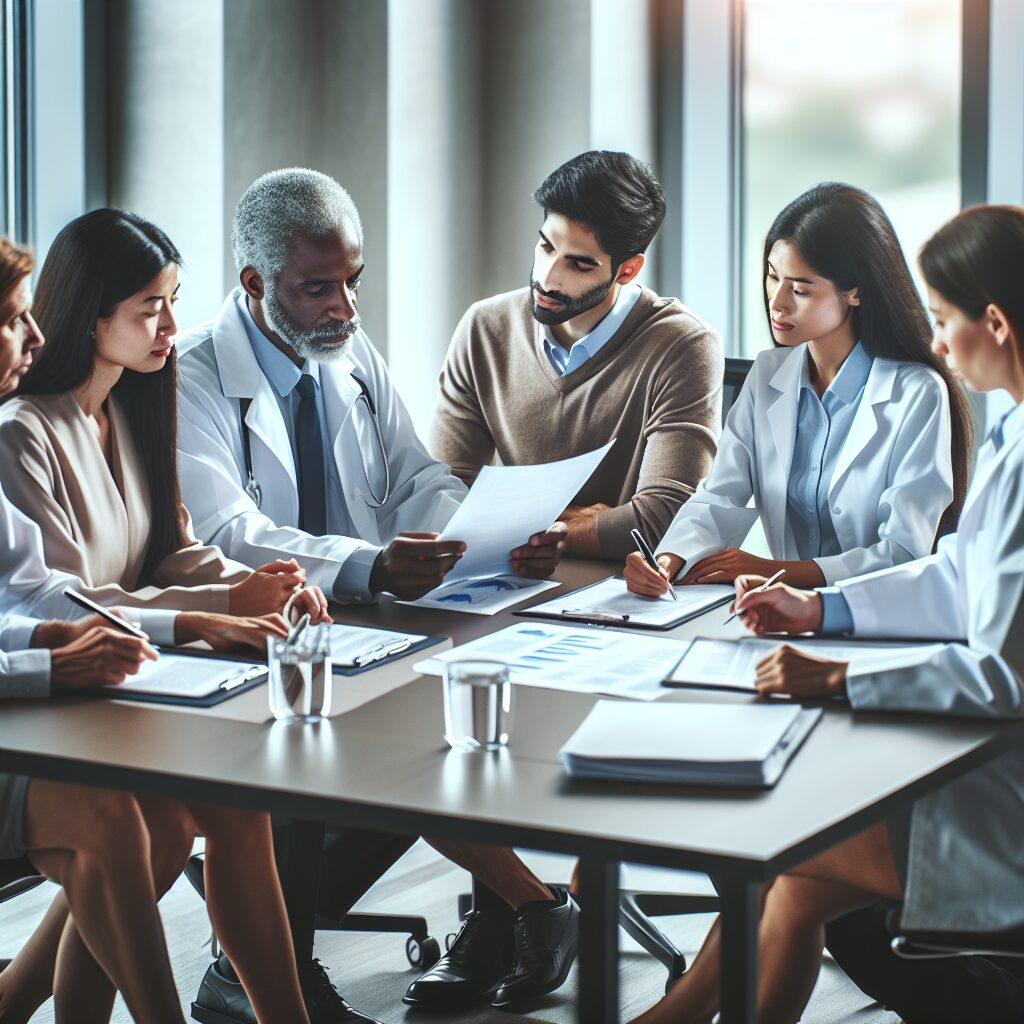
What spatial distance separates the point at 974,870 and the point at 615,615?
0.74 metres

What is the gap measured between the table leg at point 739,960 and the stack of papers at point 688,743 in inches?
6.5

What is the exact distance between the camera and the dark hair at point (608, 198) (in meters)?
3.06

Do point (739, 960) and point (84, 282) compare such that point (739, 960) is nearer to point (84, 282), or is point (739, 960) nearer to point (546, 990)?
point (546, 990)

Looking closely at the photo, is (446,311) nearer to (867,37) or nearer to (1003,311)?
(867,37)

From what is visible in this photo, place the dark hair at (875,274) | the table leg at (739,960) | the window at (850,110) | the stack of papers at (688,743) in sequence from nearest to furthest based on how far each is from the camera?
the table leg at (739,960) < the stack of papers at (688,743) < the dark hair at (875,274) < the window at (850,110)

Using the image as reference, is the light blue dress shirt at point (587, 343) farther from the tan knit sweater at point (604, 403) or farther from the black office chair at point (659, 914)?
the black office chair at point (659, 914)

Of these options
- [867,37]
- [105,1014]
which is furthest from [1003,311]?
[867,37]

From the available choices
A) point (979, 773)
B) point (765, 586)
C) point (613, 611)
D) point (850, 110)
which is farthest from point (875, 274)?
point (850, 110)

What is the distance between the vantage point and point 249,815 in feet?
6.32

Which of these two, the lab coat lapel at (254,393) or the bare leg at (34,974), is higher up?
the lab coat lapel at (254,393)

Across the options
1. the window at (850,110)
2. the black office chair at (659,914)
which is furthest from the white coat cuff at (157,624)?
the window at (850,110)

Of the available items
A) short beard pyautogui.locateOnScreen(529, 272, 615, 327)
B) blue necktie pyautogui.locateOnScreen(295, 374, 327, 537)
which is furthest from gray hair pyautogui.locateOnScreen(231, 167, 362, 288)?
short beard pyautogui.locateOnScreen(529, 272, 615, 327)

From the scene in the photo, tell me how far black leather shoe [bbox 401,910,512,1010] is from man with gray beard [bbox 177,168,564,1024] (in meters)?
0.13

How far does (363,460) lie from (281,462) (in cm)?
24
